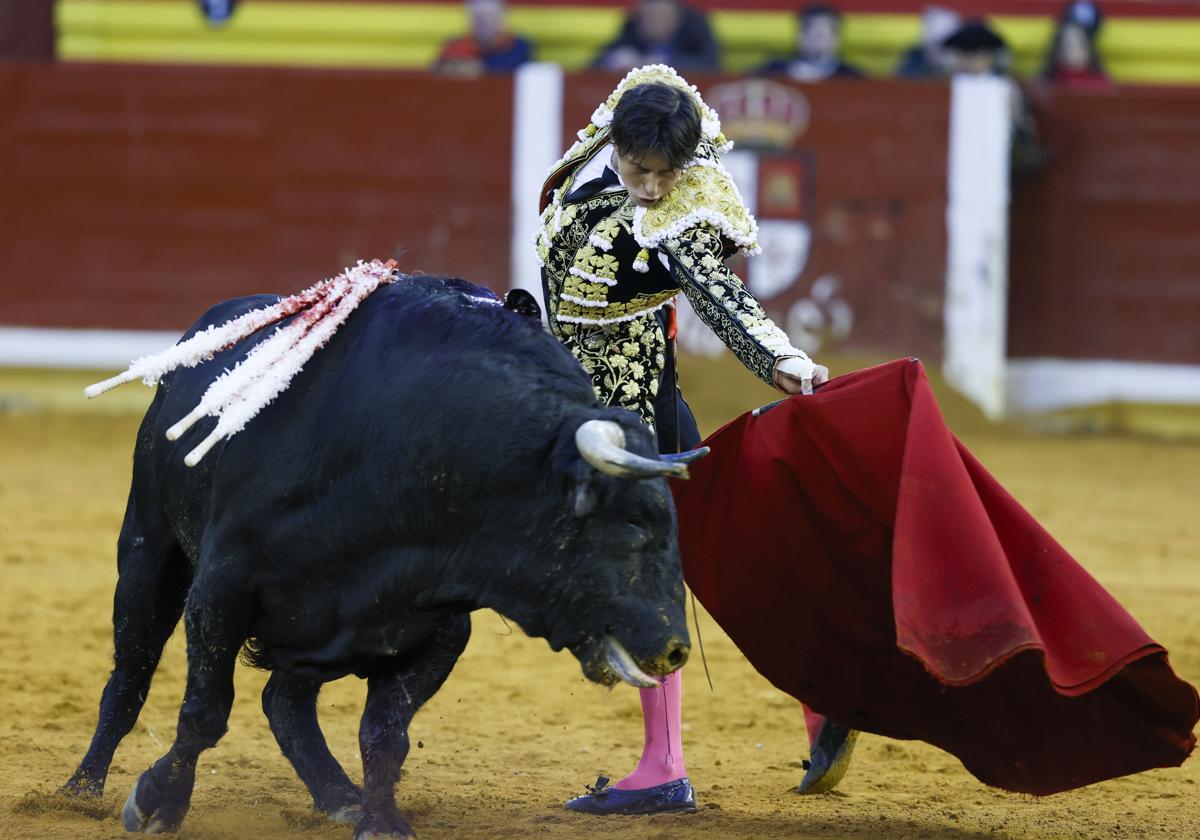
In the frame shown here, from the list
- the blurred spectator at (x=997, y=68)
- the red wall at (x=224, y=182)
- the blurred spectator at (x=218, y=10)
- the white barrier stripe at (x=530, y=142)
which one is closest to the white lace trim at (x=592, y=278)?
the white barrier stripe at (x=530, y=142)

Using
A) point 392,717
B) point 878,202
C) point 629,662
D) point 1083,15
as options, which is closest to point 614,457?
point 629,662

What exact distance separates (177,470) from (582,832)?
90 cm

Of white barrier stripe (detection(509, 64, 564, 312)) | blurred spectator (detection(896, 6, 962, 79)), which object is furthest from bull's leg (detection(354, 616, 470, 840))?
blurred spectator (detection(896, 6, 962, 79))

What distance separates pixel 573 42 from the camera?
32.2ft

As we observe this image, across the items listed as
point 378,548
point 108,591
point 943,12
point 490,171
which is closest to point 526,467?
point 378,548

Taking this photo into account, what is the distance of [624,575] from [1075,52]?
7.32 m

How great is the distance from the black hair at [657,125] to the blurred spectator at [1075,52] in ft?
21.9

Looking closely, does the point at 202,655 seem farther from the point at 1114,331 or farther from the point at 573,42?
the point at 573,42

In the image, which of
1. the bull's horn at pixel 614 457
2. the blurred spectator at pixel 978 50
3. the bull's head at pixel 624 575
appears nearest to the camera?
the bull's horn at pixel 614 457

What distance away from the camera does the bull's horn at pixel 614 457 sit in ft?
7.96

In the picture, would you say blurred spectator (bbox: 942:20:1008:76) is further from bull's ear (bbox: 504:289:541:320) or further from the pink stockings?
bull's ear (bbox: 504:289:541:320)

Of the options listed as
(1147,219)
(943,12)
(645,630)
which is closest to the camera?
(645,630)

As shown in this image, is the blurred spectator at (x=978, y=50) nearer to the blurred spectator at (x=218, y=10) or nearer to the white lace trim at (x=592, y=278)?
the blurred spectator at (x=218, y=10)

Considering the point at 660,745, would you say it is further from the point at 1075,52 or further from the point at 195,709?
the point at 1075,52
